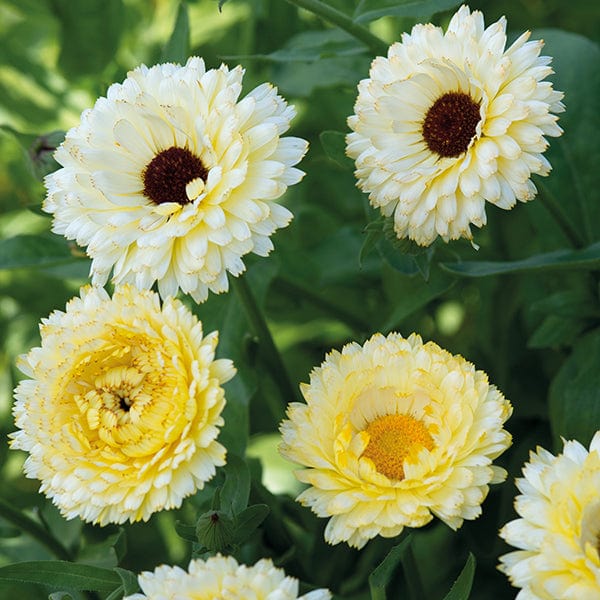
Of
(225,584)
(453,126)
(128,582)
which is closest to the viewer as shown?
(225,584)

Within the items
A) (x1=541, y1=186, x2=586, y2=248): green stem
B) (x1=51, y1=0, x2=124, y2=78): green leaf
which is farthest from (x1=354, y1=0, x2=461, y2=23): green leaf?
(x1=51, y1=0, x2=124, y2=78): green leaf

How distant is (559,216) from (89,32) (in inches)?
36.2

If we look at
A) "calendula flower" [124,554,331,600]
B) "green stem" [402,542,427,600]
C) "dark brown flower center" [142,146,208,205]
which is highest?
"dark brown flower center" [142,146,208,205]

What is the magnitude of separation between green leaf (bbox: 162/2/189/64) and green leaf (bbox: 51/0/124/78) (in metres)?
0.48

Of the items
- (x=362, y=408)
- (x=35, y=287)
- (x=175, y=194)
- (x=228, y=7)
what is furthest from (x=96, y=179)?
(x=228, y=7)

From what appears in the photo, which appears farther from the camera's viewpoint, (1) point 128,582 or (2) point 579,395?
(2) point 579,395

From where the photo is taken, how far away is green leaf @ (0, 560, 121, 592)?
2.76 ft

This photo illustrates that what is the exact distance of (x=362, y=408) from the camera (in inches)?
33.1

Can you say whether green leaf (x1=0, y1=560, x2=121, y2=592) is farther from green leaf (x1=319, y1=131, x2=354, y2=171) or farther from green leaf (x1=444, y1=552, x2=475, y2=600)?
green leaf (x1=319, y1=131, x2=354, y2=171)

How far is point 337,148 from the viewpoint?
1026 millimetres

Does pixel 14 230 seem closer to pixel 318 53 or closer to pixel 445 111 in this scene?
pixel 318 53

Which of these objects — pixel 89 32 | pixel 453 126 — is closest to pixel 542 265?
pixel 453 126

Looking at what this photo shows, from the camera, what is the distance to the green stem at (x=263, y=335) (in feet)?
→ 3.17

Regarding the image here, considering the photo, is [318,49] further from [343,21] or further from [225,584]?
[225,584]
